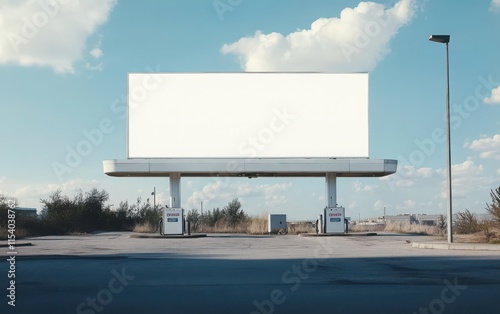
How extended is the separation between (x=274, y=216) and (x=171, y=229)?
8063 millimetres

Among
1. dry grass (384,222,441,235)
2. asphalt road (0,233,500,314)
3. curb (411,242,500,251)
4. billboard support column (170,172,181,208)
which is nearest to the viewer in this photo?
asphalt road (0,233,500,314)

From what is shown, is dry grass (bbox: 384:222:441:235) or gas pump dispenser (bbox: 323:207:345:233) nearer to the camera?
gas pump dispenser (bbox: 323:207:345:233)

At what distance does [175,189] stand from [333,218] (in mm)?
9213

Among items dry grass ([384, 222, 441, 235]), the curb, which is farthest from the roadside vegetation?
the curb

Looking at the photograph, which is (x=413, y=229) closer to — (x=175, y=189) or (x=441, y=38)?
(x=175, y=189)

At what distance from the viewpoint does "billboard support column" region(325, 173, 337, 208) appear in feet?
118

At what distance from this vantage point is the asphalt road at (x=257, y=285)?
29.7 feet

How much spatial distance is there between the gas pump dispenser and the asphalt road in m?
17.9

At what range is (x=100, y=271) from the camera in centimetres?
1390

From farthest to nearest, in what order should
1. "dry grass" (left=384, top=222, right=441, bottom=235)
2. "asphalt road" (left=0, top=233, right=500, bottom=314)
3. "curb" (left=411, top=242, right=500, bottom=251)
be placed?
"dry grass" (left=384, top=222, right=441, bottom=235), "curb" (left=411, top=242, right=500, bottom=251), "asphalt road" (left=0, top=233, right=500, bottom=314)

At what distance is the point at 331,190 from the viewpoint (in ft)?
119

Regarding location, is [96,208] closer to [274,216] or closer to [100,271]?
[274,216]

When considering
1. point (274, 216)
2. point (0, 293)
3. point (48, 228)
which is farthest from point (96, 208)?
point (0, 293)

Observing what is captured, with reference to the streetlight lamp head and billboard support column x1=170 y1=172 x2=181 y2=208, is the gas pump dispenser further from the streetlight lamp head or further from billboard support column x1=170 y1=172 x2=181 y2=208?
the streetlight lamp head
